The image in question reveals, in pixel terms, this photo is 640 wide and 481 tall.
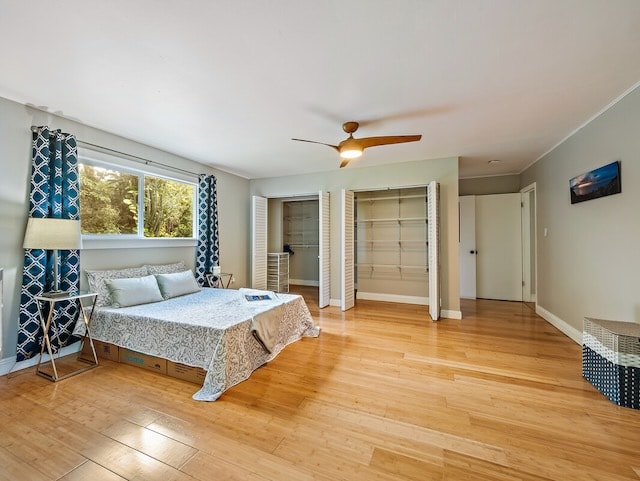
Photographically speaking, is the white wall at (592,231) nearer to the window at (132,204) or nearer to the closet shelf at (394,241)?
the closet shelf at (394,241)

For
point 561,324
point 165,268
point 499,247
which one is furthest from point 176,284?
point 499,247

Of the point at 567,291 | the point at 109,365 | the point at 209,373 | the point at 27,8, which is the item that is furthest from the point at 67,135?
the point at 567,291

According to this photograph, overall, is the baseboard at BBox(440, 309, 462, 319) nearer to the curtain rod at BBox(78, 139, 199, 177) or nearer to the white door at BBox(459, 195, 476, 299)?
the white door at BBox(459, 195, 476, 299)

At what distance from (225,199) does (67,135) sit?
2.49 m

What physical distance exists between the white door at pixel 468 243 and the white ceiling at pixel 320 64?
2.33m

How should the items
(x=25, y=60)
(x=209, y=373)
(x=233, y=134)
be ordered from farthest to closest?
(x=233, y=134)
(x=209, y=373)
(x=25, y=60)

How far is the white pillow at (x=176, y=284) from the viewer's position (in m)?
3.47

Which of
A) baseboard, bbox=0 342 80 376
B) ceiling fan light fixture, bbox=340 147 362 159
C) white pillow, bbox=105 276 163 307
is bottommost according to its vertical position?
baseboard, bbox=0 342 80 376

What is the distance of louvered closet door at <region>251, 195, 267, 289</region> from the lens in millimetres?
5348

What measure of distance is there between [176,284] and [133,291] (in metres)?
0.55

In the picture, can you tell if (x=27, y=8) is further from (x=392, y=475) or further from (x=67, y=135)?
(x=392, y=475)

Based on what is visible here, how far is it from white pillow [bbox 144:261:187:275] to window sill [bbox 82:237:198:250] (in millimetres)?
285

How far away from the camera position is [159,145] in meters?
3.79

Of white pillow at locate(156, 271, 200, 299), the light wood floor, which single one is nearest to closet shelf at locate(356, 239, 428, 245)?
Result: the light wood floor
